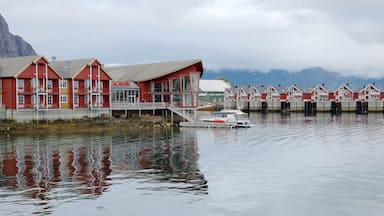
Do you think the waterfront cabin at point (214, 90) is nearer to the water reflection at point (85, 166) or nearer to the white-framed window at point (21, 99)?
the white-framed window at point (21, 99)

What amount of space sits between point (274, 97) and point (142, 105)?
258 feet

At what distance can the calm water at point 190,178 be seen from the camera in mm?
20656

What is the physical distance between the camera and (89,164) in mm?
31812

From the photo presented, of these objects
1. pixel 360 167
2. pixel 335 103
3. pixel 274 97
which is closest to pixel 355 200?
pixel 360 167

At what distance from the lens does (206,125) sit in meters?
66.2

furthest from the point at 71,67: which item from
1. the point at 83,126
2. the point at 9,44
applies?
the point at 9,44

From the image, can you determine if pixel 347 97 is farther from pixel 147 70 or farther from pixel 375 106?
pixel 147 70

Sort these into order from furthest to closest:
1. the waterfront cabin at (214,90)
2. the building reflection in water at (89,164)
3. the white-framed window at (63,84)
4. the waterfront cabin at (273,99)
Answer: the waterfront cabin at (214,90) < the waterfront cabin at (273,99) < the white-framed window at (63,84) < the building reflection in water at (89,164)

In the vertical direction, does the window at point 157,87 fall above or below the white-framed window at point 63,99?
above

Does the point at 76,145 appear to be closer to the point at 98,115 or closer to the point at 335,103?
the point at 98,115

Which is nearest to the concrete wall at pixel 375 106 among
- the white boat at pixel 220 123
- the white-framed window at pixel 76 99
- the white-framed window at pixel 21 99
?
the white boat at pixel 220 123

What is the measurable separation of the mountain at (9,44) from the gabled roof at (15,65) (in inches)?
3753

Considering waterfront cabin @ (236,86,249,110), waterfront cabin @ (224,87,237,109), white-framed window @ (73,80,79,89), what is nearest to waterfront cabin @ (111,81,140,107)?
white-framed window @ (73,80,79,89)

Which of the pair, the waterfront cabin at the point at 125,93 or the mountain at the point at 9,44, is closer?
the waterfront cabin at the point at 125,93
